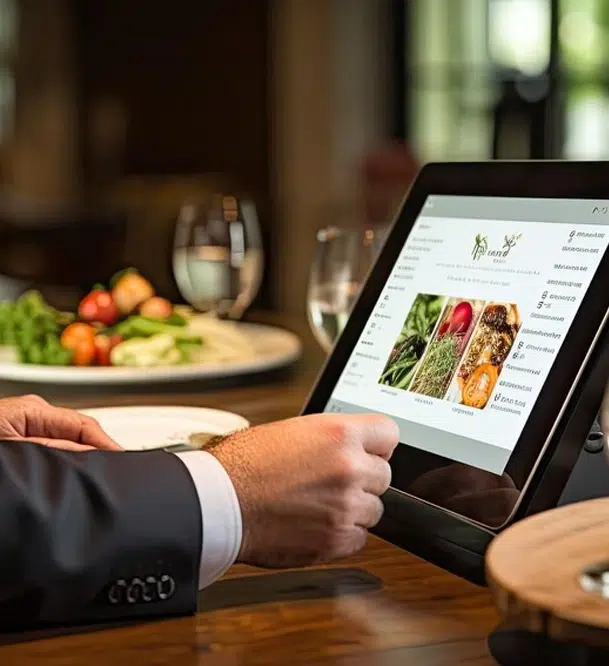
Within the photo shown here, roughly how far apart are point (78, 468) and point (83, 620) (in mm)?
95

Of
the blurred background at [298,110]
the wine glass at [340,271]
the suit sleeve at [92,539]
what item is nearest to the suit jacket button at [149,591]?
the suit sleeve at [92,539]

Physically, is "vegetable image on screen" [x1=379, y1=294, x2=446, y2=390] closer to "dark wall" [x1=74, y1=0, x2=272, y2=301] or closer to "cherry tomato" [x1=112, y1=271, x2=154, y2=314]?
"cherry tomato" [x1=112, y1=271, x2=154, y2=314]

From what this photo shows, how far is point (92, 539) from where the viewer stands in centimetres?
81

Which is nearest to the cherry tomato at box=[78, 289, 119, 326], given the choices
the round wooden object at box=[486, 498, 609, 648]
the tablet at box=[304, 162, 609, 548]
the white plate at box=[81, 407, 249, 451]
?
the white plate at box=[81, 407, 249, 451]

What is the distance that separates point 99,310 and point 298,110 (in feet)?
13.6

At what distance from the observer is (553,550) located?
2.23 ft

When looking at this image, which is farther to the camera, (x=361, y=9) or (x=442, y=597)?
(x=361, y=9)

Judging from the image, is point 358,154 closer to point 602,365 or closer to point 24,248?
point 24,248

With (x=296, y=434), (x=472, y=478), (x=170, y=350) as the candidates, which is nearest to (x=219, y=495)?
(x=296, y=434)

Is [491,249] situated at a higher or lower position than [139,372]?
higher

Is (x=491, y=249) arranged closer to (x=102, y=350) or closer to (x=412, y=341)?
(x=412, y=341)

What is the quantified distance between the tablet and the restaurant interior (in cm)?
8

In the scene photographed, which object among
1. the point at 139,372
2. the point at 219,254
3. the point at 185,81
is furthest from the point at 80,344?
the point at 185,81

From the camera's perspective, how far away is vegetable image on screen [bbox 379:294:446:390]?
3.36ft
